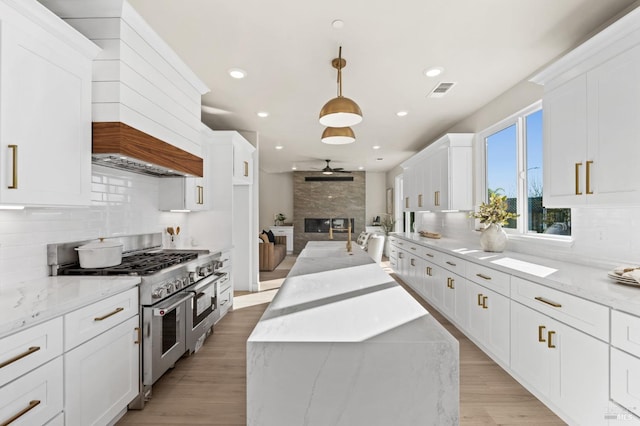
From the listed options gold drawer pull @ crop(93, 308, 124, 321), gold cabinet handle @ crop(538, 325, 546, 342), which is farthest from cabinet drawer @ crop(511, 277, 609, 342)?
gold drawer pull @ crop(93, 308, 124, 321)

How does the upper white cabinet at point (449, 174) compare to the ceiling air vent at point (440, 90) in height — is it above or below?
below

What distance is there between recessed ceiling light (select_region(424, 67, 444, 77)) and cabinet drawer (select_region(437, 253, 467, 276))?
1.92 meters

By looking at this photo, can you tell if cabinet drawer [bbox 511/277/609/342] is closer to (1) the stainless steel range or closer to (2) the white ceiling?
(2) the white ceiling

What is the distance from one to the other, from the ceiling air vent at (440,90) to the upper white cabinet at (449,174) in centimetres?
88

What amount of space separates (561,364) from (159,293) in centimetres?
262

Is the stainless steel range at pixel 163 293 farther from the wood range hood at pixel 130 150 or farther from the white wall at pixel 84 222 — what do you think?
the wood range hood at pixel 130 150

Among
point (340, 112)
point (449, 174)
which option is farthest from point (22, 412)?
point (449, 174)

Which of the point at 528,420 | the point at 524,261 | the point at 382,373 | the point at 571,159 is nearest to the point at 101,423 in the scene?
the point at 382,373

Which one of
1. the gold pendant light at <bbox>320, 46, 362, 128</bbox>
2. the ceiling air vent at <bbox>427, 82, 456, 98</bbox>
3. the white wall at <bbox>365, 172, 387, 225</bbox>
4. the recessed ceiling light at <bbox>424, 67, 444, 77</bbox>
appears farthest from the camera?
the white wall at <bbox>365, 172, 387, 225</bbox>

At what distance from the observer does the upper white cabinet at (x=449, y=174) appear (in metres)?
4.35

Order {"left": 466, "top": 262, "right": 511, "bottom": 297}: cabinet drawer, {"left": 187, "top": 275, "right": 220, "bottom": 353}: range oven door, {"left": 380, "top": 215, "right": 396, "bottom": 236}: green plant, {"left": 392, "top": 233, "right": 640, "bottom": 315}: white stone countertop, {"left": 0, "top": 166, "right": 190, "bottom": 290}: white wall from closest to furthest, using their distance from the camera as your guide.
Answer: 1. {"left": 392, "top": 233, "right": 640, "bottom": 315}: white stone countertop
2. {"left": 0, "top": 166, "right": 190, "bottom": 290}: white wall
3. {"left": 466, "top": 262, "right": 511, "bottom": 297}: cabinet drawer
4. {"left": 187, "top": 275, "right": 220, "bottom": 353}: range oven door
5. {"left": 380, "top": 215, "right": 396, "bottom": 236}: green plant

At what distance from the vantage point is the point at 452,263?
11.3 ft

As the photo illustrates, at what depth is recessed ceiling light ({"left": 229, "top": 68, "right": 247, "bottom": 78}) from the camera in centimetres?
302

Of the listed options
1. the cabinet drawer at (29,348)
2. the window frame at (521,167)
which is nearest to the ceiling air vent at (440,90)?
the window frame at (521,167)
